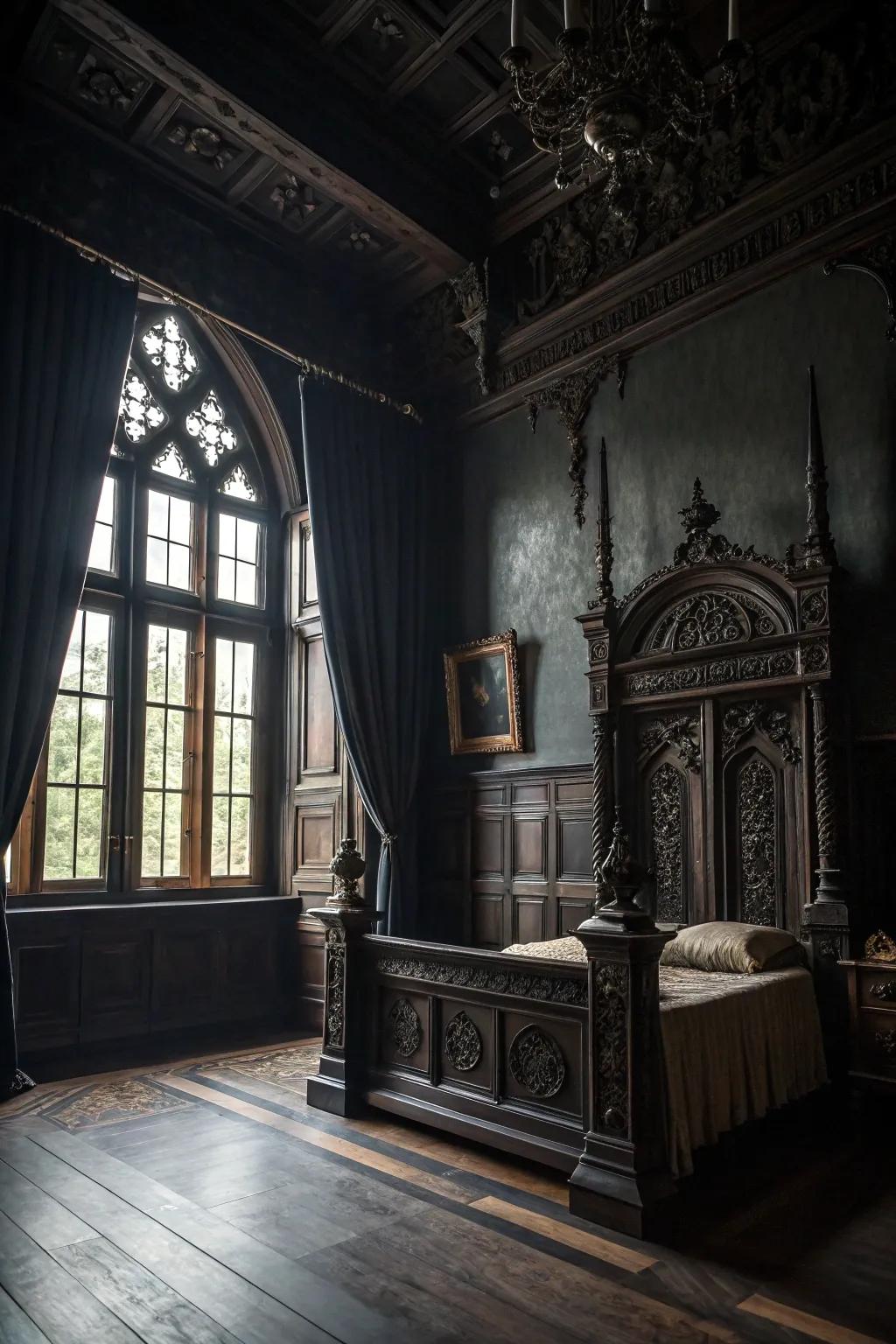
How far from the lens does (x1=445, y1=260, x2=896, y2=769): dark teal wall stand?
527 cm

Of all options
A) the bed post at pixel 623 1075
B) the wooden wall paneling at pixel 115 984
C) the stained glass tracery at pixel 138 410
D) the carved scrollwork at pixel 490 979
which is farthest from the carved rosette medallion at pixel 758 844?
the stained glass tracery at pixel 138 410

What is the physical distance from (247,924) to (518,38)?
573 cm

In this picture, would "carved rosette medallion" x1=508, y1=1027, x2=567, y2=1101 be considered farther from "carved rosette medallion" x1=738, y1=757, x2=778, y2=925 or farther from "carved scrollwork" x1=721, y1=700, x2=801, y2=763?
"carved scrollwork" x1=721, y1=700, x2=801, y2=763

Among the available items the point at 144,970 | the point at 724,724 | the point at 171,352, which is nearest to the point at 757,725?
the point at 724,724

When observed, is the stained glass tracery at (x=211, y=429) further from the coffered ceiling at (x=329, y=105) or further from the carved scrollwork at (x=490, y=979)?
the carved scrollwork at (x=490, y=979)

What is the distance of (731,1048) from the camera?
13.3ft

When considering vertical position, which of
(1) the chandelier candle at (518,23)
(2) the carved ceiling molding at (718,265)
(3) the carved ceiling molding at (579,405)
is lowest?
(3) the carved ceiling molding at (579,405)

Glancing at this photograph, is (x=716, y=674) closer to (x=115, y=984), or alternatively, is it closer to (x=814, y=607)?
(x=814, y=607)

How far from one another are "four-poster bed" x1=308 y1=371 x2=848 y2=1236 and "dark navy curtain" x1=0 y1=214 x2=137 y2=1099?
2.03 meters

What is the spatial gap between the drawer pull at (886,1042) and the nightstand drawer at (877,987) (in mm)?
116

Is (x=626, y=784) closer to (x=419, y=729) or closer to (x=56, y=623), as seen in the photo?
(x=419, y=729)

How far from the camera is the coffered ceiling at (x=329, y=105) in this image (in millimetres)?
5656

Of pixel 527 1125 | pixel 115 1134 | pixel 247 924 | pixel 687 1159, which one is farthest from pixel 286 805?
pixel 687 1159

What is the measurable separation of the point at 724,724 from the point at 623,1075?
256 centimetres
